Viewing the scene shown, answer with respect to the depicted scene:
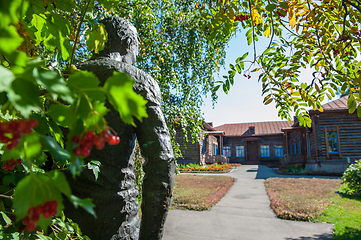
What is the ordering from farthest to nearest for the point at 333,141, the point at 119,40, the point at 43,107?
1. the point at 333,141
2. the point at 119,40
3. the point at 43,107

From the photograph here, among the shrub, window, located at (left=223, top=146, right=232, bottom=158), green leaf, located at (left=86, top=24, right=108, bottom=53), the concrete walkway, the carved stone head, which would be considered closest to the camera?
green leaf, located at (left=86, top=24, right=108, bottom=53)

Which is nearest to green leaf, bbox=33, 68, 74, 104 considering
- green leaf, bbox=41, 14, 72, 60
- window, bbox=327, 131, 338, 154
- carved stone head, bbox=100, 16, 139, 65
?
green leaf, bbox=41, 14, 72, 60

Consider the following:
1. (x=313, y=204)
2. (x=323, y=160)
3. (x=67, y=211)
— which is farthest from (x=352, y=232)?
(x=323, y=160)

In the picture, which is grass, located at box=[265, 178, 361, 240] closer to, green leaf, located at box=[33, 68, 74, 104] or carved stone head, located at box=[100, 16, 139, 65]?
carved stone head, located at box=[100, 16, 139, 65]

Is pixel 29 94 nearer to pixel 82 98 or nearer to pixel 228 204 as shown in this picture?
pixel 82 98

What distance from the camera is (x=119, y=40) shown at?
205 centimetres

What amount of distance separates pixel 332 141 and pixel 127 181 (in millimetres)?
17713

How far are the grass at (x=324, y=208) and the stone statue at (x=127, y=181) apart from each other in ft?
14.5

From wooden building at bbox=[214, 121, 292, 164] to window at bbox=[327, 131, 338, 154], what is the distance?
1254cm

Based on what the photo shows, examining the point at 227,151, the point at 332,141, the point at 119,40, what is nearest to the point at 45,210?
the point at 119,40

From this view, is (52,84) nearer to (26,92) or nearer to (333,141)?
(26,92)

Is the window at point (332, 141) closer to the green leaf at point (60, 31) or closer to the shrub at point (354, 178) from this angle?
the shrub at point (354, 178)

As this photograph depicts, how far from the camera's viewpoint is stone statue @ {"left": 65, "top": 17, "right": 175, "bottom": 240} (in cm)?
165

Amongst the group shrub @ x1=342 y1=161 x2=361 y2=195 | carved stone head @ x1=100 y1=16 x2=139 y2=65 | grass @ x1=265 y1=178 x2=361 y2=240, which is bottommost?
grass @ x1=265 y1=178 x2=361 y2=240
